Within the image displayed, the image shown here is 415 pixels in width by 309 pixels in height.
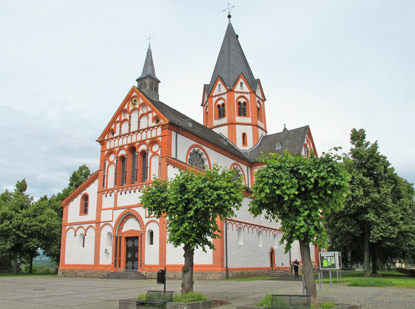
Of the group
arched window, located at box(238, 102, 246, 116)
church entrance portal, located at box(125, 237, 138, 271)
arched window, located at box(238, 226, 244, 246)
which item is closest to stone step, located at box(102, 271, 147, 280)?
church entrance portal, located at box(125, 237, 138, 271)

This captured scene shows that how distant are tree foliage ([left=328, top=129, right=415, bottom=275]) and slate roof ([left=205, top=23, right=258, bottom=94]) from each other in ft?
71.3

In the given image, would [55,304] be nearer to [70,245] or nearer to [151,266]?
[151,266]

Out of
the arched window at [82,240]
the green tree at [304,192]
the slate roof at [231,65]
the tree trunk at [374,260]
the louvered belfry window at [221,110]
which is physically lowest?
the tree trunk at [374,260]

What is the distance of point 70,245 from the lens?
37.0m

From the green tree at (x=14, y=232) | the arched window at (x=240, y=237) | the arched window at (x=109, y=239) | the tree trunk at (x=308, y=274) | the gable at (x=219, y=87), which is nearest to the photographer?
the tree trunk at (x=308, y=274)

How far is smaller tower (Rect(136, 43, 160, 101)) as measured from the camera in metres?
41.9

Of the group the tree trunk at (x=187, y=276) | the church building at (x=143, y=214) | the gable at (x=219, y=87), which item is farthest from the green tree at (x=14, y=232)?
the tree trunk at (x=187, y=276)

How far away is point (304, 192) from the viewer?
1356 cm

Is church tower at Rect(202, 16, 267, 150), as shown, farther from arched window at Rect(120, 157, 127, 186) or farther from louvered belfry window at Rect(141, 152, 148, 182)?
arched window at Rect(120, 157, 127, 186)

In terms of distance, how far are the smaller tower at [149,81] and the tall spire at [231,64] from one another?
33.8 ft

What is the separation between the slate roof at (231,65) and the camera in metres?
50.2

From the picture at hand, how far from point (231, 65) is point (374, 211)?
97.8ft

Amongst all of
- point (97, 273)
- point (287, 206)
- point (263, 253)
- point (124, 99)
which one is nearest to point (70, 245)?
point (97, 273)

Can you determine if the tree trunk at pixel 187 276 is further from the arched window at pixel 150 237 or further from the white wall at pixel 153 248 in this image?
the arched window at pixel 150 237
